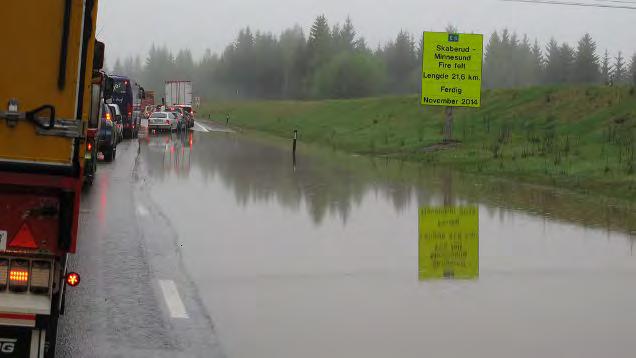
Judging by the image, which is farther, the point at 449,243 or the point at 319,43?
the point at 319,43

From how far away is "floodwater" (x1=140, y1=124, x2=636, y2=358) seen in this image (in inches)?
320

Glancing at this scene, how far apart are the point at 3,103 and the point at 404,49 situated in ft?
485

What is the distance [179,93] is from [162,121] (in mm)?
24708

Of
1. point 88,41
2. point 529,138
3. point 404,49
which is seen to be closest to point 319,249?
point 88,41

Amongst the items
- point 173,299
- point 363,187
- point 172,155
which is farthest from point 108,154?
point 173,299

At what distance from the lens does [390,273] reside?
11.4 metres

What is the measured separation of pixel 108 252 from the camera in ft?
39.9

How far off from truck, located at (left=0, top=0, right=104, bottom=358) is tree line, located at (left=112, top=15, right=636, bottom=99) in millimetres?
Answer: 123331

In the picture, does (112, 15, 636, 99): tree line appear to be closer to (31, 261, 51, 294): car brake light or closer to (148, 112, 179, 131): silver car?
(148, 112, 179, 131): silver car

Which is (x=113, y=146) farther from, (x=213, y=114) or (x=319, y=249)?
(x=213, y=114)

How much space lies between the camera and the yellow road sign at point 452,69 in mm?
40500

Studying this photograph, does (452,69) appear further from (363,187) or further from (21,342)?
(21,342)

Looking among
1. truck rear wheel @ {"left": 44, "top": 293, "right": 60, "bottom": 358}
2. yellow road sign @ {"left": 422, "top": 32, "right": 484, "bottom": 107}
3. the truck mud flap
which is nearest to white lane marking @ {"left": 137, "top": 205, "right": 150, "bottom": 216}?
truck rear wheel @ {"left": 44, "top": 293, "right": 60, "bottom": 358}

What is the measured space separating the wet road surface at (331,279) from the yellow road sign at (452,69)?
19644mm
